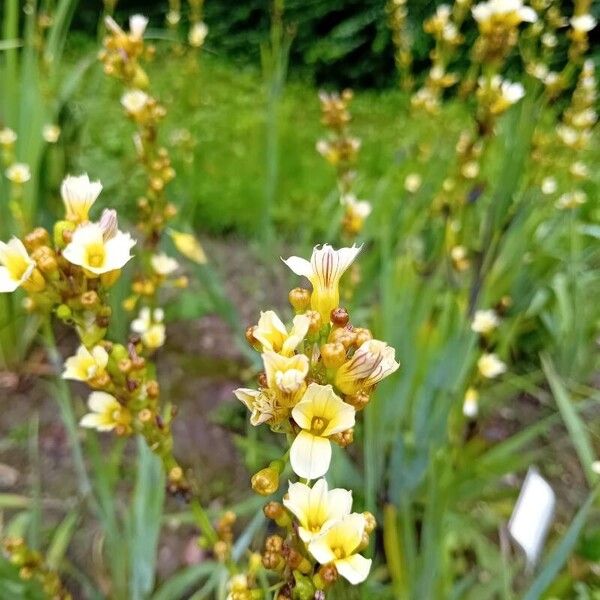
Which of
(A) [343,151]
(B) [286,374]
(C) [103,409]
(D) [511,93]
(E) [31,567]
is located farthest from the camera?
(A) [343,151]

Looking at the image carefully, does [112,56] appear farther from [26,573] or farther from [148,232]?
[26,573]

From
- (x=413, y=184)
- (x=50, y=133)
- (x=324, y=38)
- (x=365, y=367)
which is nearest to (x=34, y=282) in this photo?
(x=365, y=367)

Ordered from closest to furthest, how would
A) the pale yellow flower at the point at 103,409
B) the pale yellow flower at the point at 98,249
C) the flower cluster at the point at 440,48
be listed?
the pale yellow flower at the point at 98,249, the pale yellow flower at the point at 103,409, the flower cluster at the point at 440,48

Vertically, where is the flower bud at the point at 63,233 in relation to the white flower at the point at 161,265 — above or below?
above

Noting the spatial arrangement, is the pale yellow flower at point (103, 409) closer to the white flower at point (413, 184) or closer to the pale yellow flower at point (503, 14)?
the pale yellow flower at point (503, 14)

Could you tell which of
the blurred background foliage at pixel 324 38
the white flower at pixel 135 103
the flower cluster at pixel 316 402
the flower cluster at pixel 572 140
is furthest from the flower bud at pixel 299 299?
the blurred background foliage at pixel 324 38

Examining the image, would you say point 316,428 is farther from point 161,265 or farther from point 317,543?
point 161,265

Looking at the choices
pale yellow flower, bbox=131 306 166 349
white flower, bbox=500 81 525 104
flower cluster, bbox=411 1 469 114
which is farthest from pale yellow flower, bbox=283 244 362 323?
flower cluster, bbox=411 1 469 114
